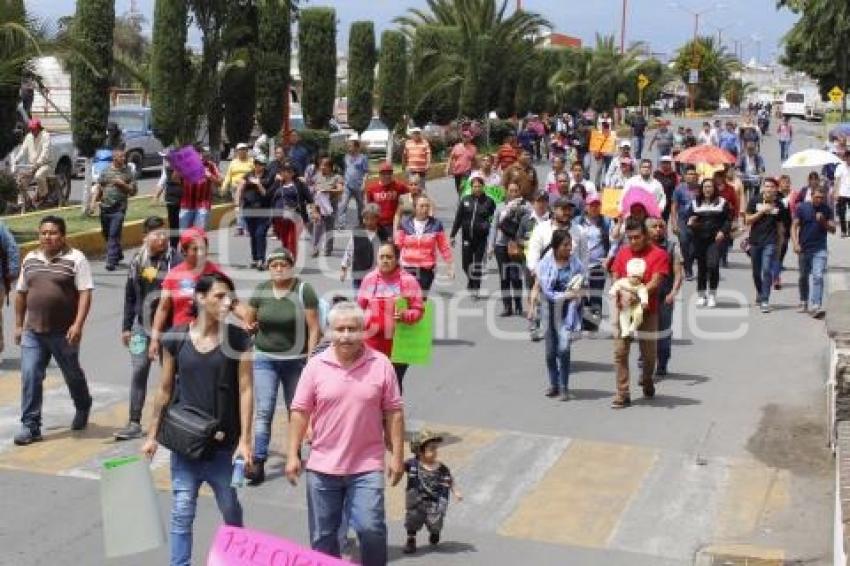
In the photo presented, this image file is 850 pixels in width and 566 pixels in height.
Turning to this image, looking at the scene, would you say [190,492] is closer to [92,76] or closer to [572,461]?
[572,461]

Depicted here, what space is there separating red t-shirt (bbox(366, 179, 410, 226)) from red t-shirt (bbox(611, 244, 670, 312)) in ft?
17.0

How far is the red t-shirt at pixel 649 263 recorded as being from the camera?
1112 cm

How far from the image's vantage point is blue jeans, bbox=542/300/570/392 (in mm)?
10953

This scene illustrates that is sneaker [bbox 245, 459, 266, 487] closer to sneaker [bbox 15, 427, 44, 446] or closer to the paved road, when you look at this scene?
the paved road

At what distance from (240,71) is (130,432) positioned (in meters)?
17.6

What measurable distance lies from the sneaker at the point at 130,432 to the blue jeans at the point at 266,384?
1334mm

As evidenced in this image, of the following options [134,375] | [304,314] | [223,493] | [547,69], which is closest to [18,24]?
[134,375]

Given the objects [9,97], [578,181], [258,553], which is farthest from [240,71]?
[258,553]

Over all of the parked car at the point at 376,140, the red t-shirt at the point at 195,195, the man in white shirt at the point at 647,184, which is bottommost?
the red t-shirt at the point at 195,195

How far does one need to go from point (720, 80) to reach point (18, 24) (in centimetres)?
9887

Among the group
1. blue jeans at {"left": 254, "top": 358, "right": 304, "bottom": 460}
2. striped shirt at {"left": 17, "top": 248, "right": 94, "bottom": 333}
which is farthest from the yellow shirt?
blue jeans at {"left": 254, "top": 358, "right": 304, "bottom": 460}

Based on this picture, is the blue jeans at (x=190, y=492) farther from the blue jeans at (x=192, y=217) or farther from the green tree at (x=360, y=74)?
the green tree at (x=360, y=74)

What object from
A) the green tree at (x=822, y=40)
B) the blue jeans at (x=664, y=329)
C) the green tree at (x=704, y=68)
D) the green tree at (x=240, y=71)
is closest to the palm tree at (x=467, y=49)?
the green tree at (x=240, y=71)

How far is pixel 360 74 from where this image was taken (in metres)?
34.2
